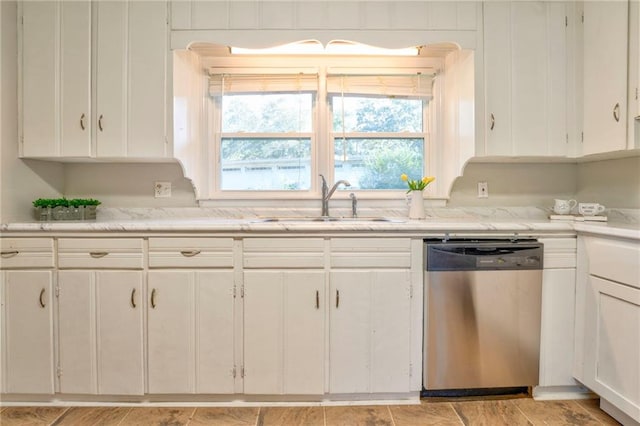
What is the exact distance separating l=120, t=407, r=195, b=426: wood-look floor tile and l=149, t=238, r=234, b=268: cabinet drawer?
741 millimetres

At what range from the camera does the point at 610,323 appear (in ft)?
5.78

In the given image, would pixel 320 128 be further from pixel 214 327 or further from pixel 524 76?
pixel 214 327

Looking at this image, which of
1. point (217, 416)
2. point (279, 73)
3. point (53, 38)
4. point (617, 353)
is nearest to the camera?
point (617, 353)

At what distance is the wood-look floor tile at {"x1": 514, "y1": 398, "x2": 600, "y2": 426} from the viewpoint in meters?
1.80

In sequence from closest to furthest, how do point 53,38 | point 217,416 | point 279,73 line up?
point 217,416
point 53,38
point 279,73

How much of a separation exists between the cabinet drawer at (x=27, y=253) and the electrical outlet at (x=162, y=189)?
71 cm

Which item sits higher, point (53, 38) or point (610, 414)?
point (53, 38)

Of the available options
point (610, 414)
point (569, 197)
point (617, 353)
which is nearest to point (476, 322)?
point (617, 353)

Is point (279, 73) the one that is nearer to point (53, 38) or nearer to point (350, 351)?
point (53, 38)

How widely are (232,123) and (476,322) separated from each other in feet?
6.46

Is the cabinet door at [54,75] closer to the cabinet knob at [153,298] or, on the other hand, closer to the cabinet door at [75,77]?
the cabinet door at [75,77]

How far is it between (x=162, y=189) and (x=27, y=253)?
2.68ft

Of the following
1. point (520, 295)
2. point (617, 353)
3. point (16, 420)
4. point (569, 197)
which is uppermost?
point (569, 197)

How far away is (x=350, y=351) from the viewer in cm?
191
